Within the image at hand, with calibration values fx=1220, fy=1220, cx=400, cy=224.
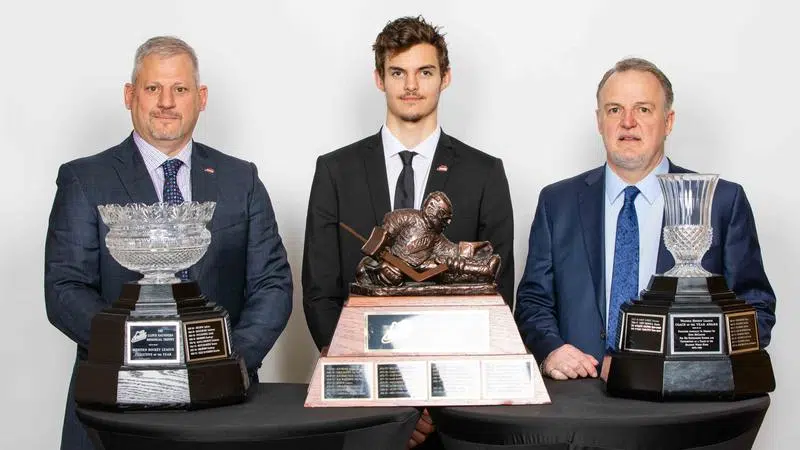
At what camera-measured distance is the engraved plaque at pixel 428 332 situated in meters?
2.95

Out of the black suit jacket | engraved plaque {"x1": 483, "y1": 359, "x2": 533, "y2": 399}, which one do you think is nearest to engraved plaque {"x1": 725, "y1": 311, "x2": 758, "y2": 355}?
engraved plaque {"x1": 483, "y1": 359, "x2": 533, "y2": 399}

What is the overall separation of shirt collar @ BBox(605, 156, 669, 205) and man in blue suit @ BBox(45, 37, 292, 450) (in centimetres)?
103

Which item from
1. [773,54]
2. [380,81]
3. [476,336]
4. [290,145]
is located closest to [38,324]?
[290,145]

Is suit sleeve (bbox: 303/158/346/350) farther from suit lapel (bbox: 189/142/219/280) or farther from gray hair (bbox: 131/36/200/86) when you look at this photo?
gray hair (bbox: 131/36/200/86)

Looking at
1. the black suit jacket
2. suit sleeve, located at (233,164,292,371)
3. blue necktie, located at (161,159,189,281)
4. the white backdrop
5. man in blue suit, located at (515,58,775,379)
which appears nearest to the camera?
suit sleeve, located at (233,164,292,371)

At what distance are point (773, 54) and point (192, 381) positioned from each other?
3.38 meters

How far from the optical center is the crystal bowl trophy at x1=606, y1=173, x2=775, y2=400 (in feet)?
9.62

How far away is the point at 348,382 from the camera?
2.94m

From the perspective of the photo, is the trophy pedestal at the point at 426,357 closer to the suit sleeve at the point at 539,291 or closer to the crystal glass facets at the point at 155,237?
the crystal glass facets at the point at 155,237

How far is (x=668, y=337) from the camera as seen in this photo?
296 cm

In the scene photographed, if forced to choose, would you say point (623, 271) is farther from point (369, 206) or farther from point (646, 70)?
point (369, 206)

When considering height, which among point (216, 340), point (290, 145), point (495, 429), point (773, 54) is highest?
point (773, 54)

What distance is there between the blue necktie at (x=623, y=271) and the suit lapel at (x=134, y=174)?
4.64 feet

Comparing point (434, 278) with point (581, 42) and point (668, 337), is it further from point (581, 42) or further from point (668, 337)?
point (581, 42)
